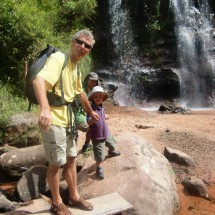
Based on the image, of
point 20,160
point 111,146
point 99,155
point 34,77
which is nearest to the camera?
point 34,77

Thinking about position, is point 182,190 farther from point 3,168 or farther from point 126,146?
Answer: point 3,168

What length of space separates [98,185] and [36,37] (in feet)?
22.6

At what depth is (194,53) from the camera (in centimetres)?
1733

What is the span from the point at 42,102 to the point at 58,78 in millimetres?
367

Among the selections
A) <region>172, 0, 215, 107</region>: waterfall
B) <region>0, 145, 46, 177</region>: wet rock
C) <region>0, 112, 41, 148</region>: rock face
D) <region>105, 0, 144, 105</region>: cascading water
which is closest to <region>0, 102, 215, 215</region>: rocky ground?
<region>0, 145, 46, 177</region>: wet rock

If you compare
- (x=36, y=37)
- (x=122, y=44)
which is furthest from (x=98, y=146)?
(x=122, y=44)

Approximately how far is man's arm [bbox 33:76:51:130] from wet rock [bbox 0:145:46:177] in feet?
9.17

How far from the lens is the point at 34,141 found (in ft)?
21.8

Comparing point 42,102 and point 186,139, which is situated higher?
point 42,102

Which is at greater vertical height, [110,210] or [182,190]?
[110,210]

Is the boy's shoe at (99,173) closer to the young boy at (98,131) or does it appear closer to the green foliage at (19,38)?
the young boy at (98,131)

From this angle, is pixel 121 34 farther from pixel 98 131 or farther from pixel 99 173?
pixel 99 173

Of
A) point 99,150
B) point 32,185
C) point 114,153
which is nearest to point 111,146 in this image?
point 114,153

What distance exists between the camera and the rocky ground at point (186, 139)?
498 centimetres
